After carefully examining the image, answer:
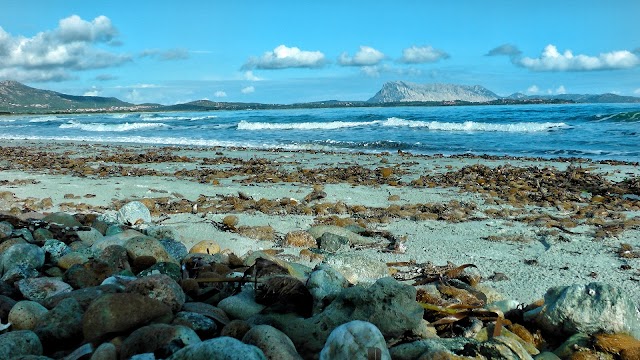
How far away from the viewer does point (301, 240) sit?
5.26 meters

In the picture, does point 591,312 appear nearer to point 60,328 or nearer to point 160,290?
point 160,290

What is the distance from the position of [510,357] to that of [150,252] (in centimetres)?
242

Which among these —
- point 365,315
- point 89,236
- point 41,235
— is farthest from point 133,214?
point 365,315

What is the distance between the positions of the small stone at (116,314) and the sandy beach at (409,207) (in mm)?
1805

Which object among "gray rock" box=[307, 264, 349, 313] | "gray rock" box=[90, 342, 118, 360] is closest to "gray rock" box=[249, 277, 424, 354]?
"gray rock" box=[307, 264, 349, 313]

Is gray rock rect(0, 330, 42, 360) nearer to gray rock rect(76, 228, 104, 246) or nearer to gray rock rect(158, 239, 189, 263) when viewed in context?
gray rock rect(158, 239, 189, 263)

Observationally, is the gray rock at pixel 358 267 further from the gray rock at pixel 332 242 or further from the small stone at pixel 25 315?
the small stone at pixel 25 315

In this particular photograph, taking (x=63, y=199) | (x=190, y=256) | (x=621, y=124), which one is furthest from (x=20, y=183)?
(x=621, y=124)

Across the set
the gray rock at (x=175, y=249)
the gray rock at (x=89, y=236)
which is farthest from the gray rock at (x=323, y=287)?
the gray rock at (x=89, y=236)

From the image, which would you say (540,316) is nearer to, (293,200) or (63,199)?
(293,200)

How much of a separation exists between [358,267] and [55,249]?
7.49ft

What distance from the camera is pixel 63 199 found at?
25.9 feet

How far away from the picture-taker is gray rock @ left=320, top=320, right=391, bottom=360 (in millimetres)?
1951

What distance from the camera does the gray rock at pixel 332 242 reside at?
518 cm
